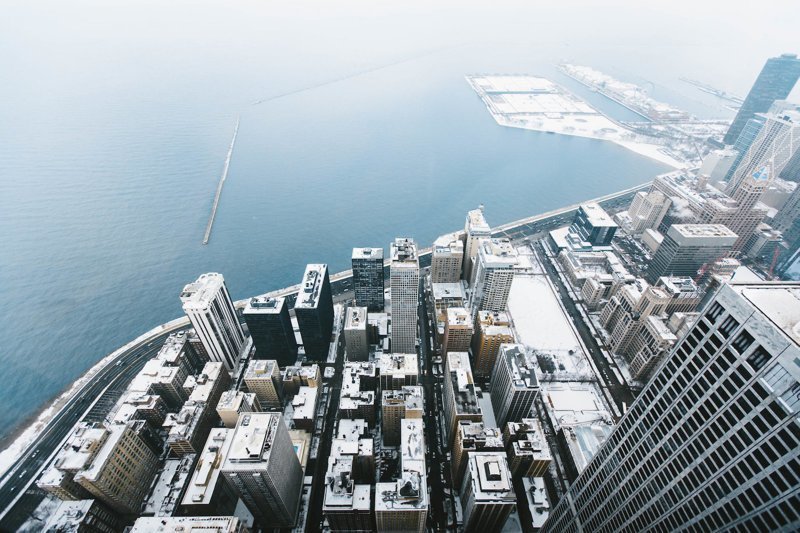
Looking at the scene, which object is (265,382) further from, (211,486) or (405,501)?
(405,501)

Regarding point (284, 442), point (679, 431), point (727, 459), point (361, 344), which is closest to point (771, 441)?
point (727, 459)

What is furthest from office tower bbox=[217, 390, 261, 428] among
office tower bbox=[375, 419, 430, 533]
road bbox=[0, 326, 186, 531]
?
office tower bbox=[375, 419, 430, 533]

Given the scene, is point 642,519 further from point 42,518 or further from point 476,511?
point 42,518

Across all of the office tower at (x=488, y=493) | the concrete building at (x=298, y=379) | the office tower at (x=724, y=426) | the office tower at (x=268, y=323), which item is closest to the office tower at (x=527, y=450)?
the office tower at (x=488, y=493)

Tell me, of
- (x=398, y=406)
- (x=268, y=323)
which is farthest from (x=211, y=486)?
(x=398, y=406)

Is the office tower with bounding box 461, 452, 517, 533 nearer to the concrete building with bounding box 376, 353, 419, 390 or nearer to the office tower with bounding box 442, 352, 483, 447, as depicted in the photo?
the office tower with bounding box 442, 352, 483, 447
